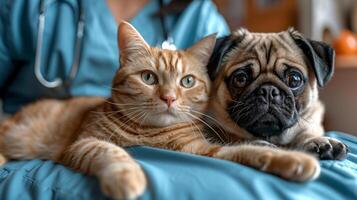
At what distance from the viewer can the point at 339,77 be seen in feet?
6.57

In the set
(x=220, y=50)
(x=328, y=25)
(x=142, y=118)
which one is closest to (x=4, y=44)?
(x=142, y=118)

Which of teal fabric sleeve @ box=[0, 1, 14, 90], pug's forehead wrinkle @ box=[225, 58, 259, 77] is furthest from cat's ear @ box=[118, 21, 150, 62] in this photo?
teal fabric sleeve @ box=[0, 1, 14, 90]

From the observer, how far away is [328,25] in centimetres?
219

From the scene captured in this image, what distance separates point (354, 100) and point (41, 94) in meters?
1.33

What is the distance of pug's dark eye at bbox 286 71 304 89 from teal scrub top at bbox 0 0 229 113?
0.58 meters

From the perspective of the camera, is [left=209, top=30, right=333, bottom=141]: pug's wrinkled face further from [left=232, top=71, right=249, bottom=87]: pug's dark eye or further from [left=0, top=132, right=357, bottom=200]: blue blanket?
[left=0, top=132, right=357, bottom=200]: blue blanket

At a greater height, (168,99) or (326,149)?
(168,99)

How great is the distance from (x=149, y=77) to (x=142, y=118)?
11 cm

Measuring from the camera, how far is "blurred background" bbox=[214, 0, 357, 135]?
1.97m

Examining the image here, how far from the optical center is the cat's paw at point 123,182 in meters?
0.78

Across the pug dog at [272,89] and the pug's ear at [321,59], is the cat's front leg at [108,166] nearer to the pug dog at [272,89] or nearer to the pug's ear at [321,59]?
the pug dog at [272,89]

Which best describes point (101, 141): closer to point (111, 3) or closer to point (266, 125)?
point (266, 125)

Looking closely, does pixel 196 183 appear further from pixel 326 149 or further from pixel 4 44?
pixel 4 44

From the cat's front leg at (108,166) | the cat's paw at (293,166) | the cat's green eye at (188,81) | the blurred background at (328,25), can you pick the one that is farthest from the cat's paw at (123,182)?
the blurred background at (328,25)
